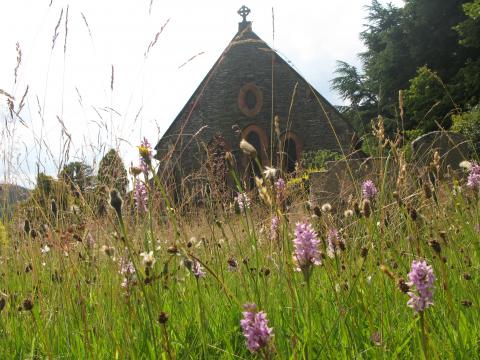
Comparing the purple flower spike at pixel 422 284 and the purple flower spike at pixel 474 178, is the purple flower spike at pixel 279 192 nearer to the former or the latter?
the purple flower spike at pixel 422 284

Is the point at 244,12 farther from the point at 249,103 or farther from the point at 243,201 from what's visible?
the point at 243,201

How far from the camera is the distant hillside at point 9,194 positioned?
140 inches

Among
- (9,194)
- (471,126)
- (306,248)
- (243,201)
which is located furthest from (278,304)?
(471,126)

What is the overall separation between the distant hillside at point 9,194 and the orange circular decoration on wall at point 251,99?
1841 cm

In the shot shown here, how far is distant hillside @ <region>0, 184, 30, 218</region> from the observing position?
3.55 meters

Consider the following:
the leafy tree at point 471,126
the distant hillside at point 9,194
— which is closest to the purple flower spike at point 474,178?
the distant hillside at point 9,194

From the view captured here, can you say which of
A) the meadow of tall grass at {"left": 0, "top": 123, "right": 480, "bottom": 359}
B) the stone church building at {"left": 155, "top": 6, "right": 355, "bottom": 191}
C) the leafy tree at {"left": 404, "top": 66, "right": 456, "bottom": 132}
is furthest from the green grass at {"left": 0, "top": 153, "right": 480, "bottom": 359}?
the leafy tree at {"left": 404, "top": 66, "right": 456, "bottom": 132}

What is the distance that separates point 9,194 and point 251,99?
19000mm

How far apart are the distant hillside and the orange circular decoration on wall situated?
18410mm

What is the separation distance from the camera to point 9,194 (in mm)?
3955

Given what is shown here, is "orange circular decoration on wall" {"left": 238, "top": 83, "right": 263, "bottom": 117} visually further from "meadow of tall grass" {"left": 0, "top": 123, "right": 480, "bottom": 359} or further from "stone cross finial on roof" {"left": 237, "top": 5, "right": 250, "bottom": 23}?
"meadow of tall grass" {"left": 0, "top": 123, "right": 480, "bottom": 359}

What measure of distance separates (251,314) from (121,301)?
135 cm

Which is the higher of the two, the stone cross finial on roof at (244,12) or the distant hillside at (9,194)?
the stone cross finial on roof at (244,12)

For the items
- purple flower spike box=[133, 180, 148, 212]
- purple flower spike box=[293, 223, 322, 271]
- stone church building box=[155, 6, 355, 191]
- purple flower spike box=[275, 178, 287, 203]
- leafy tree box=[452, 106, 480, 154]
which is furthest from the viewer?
stone church building box=[155, 6, 355, 191]
